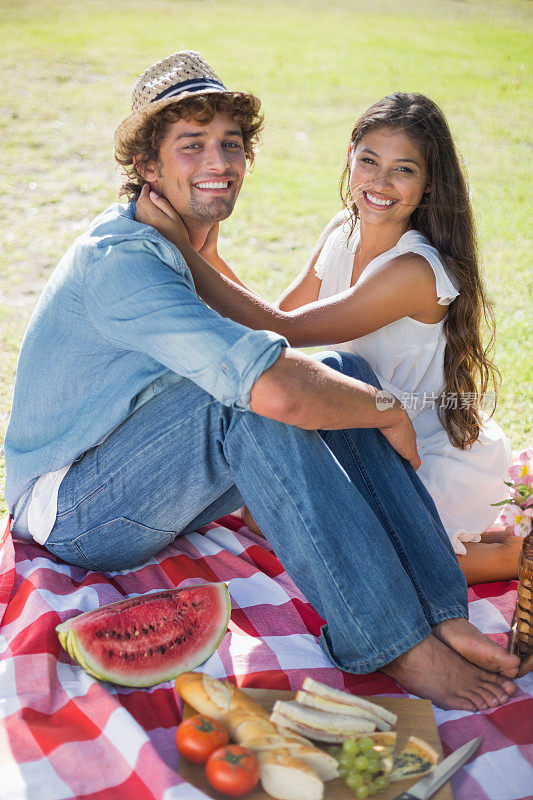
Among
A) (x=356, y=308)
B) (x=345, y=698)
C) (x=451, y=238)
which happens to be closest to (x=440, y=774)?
(x=345, y=698)

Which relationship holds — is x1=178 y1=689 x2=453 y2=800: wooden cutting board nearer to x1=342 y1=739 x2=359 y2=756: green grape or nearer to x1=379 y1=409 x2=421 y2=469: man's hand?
x1=342 y1=739 x2=359 y2=756: green grape

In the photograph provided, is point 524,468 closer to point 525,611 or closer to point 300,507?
point 525,611

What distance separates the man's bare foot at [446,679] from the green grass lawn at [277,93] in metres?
5.26

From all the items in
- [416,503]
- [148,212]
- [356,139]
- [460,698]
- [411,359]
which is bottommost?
[460,698]

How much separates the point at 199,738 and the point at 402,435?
1214 millimetres

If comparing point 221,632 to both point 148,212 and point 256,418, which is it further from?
point 148,212

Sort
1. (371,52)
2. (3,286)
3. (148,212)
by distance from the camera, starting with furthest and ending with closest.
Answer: (371,52) < (3,286) < (148,212)

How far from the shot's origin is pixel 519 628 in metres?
2.58

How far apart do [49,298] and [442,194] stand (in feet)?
5.37

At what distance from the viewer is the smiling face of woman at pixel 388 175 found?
3.21 m

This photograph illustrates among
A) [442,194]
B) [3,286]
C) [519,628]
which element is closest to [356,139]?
[442,194]

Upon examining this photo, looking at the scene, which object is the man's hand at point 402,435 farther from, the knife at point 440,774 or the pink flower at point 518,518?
the knife at point 440,774

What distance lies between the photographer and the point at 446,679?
8.04ft

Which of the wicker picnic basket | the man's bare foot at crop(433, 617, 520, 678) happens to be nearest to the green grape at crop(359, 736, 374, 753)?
the man's bare foot at crop(433, 617, 520, 678)
